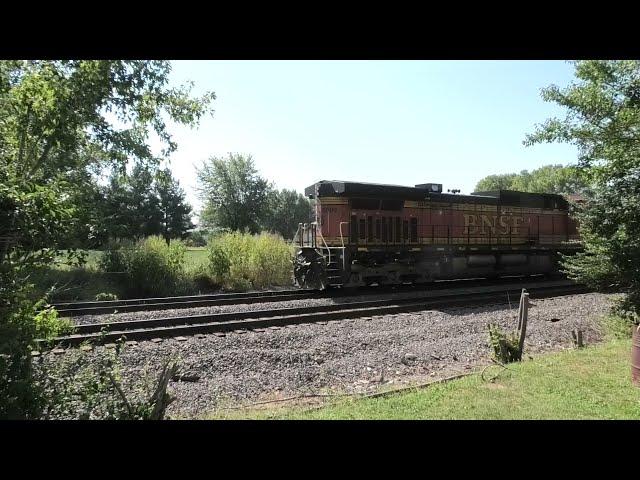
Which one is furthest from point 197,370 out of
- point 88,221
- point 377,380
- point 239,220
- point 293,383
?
point 239,220

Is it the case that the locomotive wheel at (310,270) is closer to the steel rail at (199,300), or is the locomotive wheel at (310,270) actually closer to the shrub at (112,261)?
the steel rail at (199,300)

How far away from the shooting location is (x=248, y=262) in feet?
57.7

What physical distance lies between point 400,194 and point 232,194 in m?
35.5

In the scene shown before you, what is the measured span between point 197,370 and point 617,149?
7366mm

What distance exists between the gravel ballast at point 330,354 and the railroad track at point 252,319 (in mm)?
401

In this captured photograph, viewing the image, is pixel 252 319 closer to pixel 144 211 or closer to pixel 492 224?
pixel 492 224

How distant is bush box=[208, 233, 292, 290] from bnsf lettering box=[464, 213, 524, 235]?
7363 millimetres

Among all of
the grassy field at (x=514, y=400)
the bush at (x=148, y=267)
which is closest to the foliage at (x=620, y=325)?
the grassy field at (x=514, y=400)

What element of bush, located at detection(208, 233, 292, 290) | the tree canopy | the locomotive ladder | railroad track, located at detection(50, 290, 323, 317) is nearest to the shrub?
bush, located at detection(208, 233, 292, 290)

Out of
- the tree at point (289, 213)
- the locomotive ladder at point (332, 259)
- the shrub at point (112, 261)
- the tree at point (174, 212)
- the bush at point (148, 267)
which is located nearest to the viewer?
the locomotive ladder at point (332, 259)

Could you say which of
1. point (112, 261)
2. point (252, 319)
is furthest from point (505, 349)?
point (112, 261)

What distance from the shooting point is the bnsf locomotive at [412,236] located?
14.5m

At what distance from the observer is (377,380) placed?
21.2 ft
